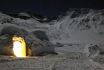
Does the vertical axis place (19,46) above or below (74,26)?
below

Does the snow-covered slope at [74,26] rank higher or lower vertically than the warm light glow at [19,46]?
higher

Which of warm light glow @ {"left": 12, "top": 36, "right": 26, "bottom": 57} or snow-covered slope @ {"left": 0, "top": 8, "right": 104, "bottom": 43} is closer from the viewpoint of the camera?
warm light glow @ {"left": 12, "top": 36, "right": 26, "bottom": 57}

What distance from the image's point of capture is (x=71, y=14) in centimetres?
6150

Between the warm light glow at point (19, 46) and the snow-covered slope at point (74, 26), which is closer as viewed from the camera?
the warm light glow at point (19, 46)

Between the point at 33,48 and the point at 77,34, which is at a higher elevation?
the point at 77,34

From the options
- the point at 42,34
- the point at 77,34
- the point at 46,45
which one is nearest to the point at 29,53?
the point at 46,45

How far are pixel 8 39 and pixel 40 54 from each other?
2.67 m

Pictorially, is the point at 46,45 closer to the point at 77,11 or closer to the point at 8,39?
the point at 8,39

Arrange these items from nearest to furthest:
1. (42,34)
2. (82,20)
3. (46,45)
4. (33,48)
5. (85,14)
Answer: (33,48) < (46,45) < (42,34) < (82,20) < (85,14)

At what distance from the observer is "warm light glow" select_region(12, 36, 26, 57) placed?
13823mm

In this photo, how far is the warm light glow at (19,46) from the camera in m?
13.8

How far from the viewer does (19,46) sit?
14023 mm

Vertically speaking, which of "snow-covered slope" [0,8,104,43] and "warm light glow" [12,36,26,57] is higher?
"snow-covered slope" [0,8,104,43]

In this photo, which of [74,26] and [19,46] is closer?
[19,46]
